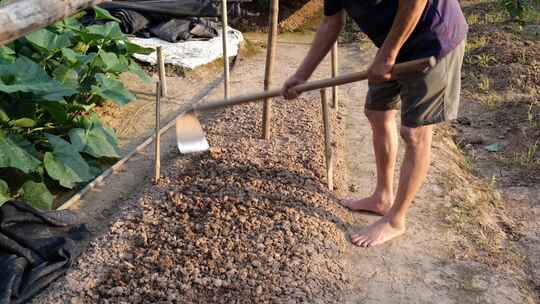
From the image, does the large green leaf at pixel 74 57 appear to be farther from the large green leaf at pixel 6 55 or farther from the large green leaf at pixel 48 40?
the large green leaf at pixel 6 55

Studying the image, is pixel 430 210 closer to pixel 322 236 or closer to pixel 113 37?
pixel 322 236

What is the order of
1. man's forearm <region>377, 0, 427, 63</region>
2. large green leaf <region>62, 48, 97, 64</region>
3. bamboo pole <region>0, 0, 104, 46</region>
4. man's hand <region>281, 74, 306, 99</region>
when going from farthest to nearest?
1. large green leaf <region>62, 48, 97, 64</region>
2. man's hand <region>281, 74, 306, 99</region>
3. man's forearm <region>377, 0, 427, 63</region>
4. bamboo pole <region>0, 0, 104, 46</region>

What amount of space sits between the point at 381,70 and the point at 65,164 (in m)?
2.20

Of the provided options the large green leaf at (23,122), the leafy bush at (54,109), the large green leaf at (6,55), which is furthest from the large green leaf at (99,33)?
the large green leaf at (23,122)

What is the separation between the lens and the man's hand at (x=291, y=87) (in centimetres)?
311

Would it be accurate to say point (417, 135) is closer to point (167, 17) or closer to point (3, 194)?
point (3, 194)

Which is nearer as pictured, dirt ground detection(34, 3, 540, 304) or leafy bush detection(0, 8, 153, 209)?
dirt ground detection(34, 3, 540, 304)

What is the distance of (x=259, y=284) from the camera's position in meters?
2.90

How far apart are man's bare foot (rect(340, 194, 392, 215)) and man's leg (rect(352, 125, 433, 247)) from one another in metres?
0.21

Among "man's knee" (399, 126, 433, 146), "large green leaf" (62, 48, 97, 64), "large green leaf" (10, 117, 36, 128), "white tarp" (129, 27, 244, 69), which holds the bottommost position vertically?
"white tarp" (129, 27, 244, 69)

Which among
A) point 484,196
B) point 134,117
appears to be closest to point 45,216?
point 134,117

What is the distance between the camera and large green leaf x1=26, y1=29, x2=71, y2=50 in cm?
450

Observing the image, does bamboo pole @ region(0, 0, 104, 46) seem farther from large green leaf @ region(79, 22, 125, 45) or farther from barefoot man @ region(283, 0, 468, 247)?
large green leaf @ region(79, 22, 125, 45)

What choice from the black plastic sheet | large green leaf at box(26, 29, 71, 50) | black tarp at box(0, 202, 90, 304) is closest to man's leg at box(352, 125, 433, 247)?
black tarp at box(0, 202, 90, 304)
